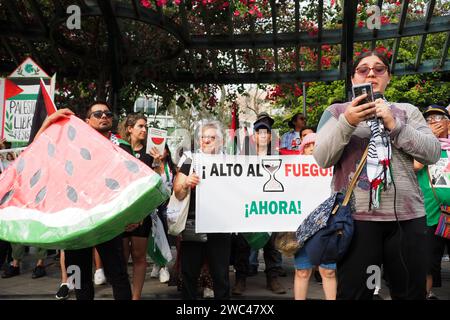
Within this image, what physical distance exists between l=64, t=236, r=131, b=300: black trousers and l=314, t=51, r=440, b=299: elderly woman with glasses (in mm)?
1874

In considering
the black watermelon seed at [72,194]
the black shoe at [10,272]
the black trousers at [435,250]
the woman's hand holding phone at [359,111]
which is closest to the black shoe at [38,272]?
the black shoe at [10,272]

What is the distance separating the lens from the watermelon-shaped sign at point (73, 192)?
3.43 m

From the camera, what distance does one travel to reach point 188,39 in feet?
26.1

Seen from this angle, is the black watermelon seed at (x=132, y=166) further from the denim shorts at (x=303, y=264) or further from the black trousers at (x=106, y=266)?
the denim shorts at (x=303, y=264)

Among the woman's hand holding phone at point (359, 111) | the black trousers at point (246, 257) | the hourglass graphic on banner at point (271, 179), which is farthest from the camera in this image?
the black trousers at point (246, 257)

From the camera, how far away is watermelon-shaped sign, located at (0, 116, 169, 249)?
3.43 metres

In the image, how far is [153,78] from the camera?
373 inches

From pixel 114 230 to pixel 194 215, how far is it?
5.12 feet

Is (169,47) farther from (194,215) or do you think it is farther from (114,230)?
Result: (114,230)

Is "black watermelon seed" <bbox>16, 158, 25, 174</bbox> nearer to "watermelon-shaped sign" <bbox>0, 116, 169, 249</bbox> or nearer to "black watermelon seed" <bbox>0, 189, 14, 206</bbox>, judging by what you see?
"watermelon-shaped sign" <bbox>0, 116, 169, 249</bbox>

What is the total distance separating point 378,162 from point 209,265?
2.38 meters
